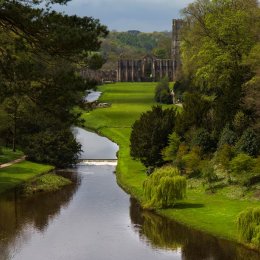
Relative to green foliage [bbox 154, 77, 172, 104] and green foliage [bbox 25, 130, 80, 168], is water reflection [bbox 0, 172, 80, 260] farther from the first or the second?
green foliage [bbox 154, 77, 172, 104]

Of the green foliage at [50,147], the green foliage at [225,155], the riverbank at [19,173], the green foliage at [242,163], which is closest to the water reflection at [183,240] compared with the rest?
the green foliage at [242,163]

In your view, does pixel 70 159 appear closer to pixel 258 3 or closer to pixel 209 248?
pixel 258 3

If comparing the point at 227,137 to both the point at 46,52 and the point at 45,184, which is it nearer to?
the point at 45,184

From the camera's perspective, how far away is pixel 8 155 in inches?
2702

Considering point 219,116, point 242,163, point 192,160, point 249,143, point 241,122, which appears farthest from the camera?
point 219,116

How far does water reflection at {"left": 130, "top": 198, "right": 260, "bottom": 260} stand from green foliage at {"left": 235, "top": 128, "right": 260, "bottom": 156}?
1025 cm

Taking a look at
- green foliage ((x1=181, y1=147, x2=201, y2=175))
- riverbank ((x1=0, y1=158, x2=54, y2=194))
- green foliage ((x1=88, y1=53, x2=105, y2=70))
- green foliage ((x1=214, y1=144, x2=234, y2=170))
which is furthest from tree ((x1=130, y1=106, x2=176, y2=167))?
green foliage ((x1=88, y1=53, x2=105, y2=70))

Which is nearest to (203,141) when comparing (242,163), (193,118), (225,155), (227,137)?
(227,137)

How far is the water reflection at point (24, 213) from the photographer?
40338 mm

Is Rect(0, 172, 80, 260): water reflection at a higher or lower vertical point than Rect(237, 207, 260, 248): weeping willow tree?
lower

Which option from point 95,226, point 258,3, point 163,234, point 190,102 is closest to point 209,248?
point 163,234

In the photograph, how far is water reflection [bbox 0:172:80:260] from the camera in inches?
1588

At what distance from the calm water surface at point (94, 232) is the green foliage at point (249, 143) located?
33.1 ft

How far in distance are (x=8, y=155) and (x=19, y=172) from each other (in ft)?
26.2
